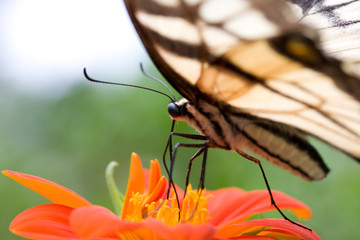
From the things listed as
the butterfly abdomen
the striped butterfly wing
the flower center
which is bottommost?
the flower center

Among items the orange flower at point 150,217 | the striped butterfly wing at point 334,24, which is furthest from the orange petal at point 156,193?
the striped butterfly wing at point 334,24

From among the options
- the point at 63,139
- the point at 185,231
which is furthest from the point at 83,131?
the point at 185,231

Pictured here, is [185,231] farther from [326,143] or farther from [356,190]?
[356,190]

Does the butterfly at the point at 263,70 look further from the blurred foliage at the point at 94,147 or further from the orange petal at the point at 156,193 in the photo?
the blurred foliage at the point at 94,147

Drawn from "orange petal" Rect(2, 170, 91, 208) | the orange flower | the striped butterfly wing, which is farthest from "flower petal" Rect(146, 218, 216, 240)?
the striped butterfly wing

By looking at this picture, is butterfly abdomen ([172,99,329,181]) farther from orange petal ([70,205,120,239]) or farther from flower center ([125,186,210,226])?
orange petal ([70,205,120,239])

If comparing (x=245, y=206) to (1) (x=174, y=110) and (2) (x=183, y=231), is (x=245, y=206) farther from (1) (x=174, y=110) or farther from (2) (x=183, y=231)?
(2) (x=183, y=231)
